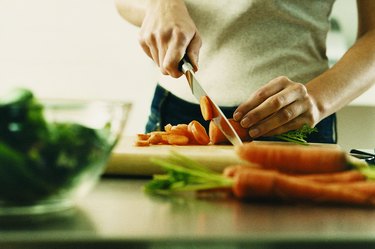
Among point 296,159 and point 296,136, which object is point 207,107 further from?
point 296,159

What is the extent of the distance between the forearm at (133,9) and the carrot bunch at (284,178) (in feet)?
3.23

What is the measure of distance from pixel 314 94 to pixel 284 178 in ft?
2.64

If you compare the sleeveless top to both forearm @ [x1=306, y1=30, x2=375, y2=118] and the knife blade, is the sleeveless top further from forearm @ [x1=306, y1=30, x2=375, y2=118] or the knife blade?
the knife blade

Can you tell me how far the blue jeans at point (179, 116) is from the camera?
5.19ft

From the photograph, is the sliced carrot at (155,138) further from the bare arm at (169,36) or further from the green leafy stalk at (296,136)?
the green leafy stalk at (296,136)

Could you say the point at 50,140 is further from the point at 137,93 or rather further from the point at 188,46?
the point at 137,93

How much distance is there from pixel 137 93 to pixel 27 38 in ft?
2.36

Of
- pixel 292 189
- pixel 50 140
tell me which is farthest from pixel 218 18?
→ pixel 50 140

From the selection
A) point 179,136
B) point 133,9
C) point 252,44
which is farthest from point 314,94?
point 133,9

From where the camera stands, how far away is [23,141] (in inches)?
19.7

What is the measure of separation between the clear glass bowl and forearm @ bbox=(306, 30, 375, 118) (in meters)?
0.94

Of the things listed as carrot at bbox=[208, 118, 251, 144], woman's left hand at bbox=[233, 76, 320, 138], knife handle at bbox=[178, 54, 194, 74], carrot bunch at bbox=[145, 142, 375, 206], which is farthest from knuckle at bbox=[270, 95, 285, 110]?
carrot bunch at bbox=[145, 142, 375, 206]

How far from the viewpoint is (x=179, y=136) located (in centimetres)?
124

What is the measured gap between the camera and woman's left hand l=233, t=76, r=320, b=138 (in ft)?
4.01
